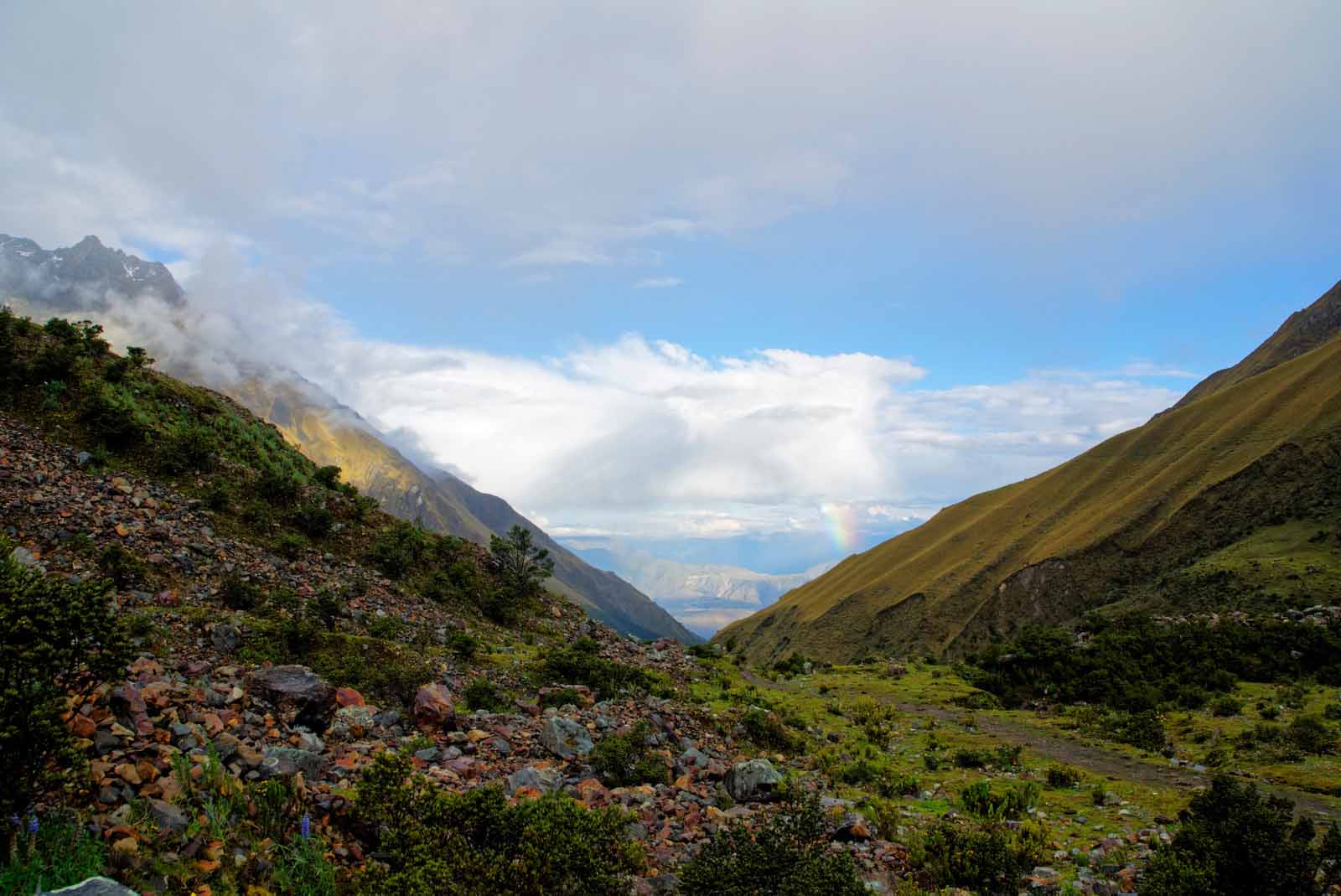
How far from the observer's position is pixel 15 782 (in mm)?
5359

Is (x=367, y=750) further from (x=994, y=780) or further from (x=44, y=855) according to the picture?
(x=994, y=780)

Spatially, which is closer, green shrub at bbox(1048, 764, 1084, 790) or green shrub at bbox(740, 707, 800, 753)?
green shrub at bbox(1048, 764, 1084, 790)

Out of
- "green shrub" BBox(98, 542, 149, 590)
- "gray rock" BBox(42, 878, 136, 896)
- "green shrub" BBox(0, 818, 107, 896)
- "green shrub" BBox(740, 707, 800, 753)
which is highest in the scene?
"green shrub" BBox(98, 542, 149, 590)

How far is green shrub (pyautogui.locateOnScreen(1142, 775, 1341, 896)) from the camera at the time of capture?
748 cm

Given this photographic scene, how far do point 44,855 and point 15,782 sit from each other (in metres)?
0.69

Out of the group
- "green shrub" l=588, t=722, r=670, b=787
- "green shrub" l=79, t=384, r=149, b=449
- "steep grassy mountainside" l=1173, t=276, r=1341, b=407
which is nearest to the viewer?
"green shrub" l=588, t=722, r=670, b=787

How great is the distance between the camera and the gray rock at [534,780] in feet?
33.2

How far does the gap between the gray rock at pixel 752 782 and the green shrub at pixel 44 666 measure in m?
9.64

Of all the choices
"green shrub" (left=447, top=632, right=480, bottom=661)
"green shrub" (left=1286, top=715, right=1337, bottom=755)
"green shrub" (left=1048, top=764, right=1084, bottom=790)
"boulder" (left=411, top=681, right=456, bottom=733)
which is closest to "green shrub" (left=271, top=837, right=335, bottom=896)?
"boulder" (left=411, top=681, right=456, bottom=733)

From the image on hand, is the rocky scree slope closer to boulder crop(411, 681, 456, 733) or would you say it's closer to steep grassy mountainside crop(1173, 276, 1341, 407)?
boulder crop(411, 681, 456, 733)

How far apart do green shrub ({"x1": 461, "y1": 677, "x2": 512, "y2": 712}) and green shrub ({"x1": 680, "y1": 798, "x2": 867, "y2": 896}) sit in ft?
24.0

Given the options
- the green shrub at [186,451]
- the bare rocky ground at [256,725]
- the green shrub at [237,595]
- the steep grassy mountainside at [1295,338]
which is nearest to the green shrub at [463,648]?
the bare rocky ground at [256,725]

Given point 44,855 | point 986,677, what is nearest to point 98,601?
point 44,855

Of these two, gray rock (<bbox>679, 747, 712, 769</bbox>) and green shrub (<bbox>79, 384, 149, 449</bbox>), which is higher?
green shrub (<bbox>79, 384, 149, 449</bbox>)
